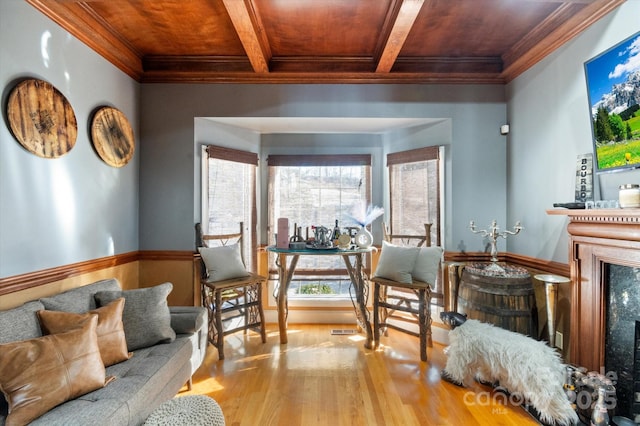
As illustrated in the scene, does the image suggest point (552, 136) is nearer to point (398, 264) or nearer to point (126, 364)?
point (398, 264)

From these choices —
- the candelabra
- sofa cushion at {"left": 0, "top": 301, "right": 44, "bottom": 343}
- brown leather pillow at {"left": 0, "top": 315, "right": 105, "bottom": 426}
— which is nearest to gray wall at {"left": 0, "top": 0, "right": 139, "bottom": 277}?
sofa cushion at {"left": 0, "top": 301, "right": 44, "bottom": 343}

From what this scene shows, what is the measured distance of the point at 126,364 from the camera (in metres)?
1.85

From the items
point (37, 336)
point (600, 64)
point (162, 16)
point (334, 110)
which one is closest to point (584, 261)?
point (600, 64)

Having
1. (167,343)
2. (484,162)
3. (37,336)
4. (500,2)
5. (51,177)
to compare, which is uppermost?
(500,2)

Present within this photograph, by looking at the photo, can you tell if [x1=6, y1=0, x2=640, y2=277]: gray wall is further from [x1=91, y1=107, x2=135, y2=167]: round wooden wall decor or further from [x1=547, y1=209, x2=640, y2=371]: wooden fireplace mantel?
[x1=547, y1=209, x2=640, y2=371]: wooden fireplace mantel

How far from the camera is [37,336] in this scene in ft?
5.49

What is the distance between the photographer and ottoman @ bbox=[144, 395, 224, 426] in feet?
4.55

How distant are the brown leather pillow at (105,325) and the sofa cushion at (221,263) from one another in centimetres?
101

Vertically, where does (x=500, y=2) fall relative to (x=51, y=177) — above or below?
above

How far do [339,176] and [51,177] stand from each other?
271 cm

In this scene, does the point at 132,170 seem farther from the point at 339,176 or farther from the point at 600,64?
the point at 600,64

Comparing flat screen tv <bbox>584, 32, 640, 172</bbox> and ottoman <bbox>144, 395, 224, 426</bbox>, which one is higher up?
flat screen tv <bbox>584, 32, 640, 172</bbox>

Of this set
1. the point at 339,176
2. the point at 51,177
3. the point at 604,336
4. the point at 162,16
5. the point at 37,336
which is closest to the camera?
the point at 37,336

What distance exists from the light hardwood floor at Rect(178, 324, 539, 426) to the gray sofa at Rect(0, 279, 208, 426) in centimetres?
43
